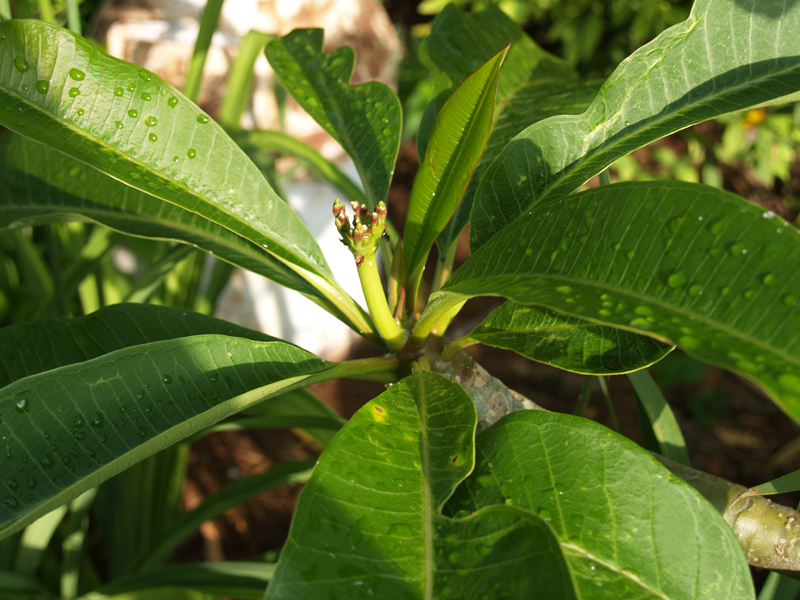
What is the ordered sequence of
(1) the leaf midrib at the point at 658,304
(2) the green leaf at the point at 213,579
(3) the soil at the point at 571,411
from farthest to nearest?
(3) the soil at the point at 571,411
(2) the green leaf at the point at 213,579
(1) the leaf midrib at the point at 658,304

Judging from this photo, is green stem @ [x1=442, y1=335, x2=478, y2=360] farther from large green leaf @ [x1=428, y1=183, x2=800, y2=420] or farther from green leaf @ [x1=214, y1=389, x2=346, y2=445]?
green leaf @ [x1=214, y1=389, x2=346, y2=445]

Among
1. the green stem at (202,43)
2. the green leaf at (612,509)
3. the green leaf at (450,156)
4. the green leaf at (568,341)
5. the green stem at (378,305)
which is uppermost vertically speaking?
the green stem at (202,43)

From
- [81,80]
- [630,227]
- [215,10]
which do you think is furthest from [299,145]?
[630,227]

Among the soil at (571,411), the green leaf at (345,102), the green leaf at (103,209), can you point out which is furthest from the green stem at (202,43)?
the soil at (571,411)

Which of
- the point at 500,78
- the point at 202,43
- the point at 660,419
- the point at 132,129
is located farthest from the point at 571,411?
the point at 132,129

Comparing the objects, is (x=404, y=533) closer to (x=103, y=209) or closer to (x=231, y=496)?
(x=103, y=209)

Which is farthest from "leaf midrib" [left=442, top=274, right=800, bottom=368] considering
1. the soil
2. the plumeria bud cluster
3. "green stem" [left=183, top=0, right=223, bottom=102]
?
the soil

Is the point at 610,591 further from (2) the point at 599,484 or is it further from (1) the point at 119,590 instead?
(1) the point at 119,590

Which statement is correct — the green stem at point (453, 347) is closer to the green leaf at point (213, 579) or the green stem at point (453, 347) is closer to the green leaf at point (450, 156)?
the green leaf at point (450, 156)
